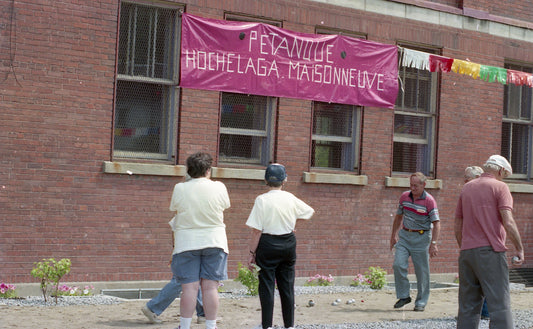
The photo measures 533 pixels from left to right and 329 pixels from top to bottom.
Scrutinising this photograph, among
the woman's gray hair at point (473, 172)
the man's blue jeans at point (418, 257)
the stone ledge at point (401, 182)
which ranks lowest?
the man's blue jeans at point (418, 257)

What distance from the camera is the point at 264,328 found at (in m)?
8.91

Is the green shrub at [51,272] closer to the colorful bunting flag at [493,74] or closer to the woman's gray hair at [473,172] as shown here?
the woman's gray hair at [473,172]

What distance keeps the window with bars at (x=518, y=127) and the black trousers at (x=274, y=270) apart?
972cm

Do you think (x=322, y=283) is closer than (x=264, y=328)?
No

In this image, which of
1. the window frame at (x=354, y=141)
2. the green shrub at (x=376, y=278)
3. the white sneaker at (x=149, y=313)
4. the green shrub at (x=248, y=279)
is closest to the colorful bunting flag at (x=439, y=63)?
the window frame at (x=354, y=141)

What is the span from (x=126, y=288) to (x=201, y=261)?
4.46 m

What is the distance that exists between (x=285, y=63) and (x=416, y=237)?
380cm

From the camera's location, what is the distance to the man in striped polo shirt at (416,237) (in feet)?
38.5

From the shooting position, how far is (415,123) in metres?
16.0

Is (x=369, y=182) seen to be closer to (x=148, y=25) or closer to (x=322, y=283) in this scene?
(x=322, y=283)

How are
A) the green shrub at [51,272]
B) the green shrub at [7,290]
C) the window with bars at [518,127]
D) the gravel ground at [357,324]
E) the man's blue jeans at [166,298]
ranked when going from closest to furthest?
the man's blue jeans at [166,298] < the gravel ground at [357,324] < the green shrub at [51,272] < the green shrub at [7,290] < the window with bars at [518,127]

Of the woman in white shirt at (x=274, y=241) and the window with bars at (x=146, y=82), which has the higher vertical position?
the window with bars at (x=146, y=82)

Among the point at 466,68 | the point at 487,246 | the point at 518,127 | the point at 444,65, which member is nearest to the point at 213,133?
the point at 444,65

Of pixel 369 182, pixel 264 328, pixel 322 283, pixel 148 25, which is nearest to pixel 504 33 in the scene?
pixel 369 182
